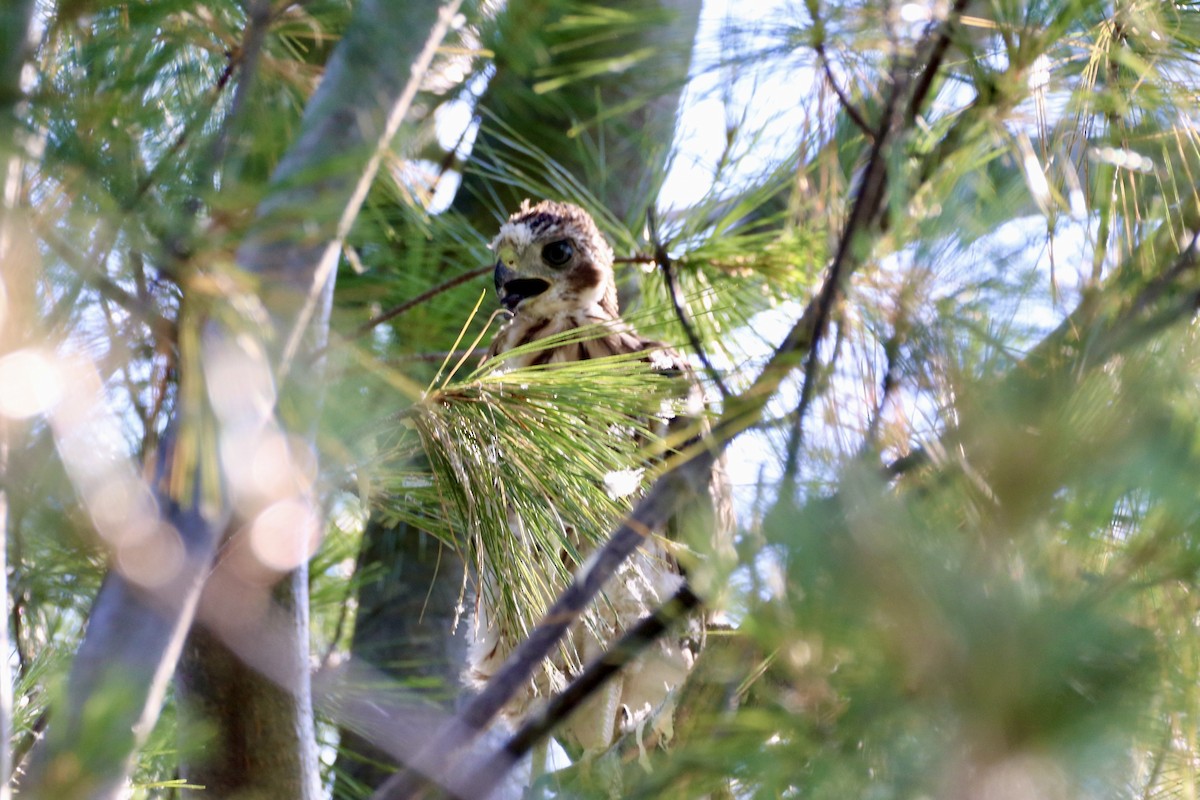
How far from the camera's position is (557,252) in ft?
9.26

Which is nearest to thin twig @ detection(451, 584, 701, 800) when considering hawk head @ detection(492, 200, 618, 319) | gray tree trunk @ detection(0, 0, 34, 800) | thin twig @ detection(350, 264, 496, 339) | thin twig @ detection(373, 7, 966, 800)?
thin twig @ detection(373, 7, 966, 800)

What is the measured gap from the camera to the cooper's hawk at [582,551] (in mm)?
2014

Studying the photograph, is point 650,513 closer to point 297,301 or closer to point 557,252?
point 297,301

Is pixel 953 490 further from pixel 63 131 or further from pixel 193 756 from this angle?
pixel 193 756

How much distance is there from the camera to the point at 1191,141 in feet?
5.59

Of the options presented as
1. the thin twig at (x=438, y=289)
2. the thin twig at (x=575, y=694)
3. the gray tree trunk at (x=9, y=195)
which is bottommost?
the thin twig at (x=575, y=694)

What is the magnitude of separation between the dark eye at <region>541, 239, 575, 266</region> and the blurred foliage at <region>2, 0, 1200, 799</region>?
50cm

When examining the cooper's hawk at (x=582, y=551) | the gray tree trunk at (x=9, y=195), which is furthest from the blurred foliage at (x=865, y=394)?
the cooper's hawk at (x=582, y=551)

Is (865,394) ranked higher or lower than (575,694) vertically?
higher

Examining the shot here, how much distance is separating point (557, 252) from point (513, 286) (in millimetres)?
132

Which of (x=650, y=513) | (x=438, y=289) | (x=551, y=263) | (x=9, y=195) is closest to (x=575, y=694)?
(x=650, y=513)

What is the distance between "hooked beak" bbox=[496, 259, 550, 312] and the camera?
2.79 meters

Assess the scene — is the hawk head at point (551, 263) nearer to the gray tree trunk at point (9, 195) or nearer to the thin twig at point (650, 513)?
the thin twig at point (650, 513)

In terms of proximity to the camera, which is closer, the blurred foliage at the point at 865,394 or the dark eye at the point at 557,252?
the blurred foliage at the point at 865,394
